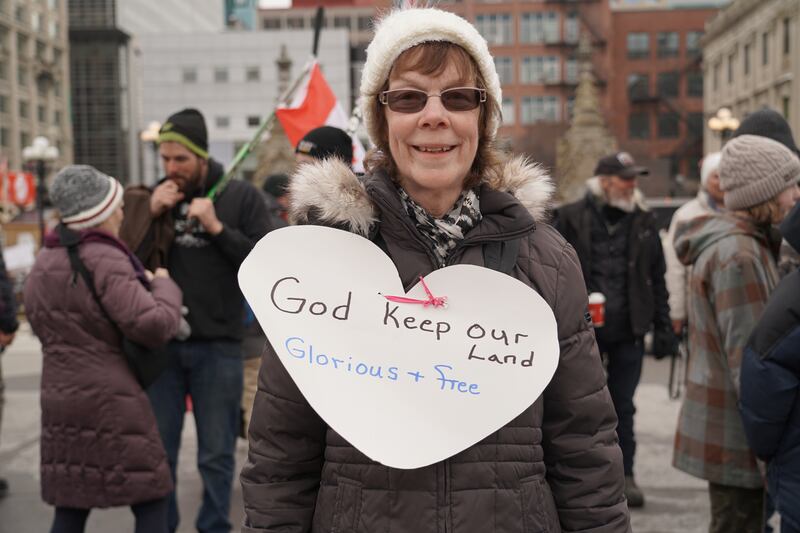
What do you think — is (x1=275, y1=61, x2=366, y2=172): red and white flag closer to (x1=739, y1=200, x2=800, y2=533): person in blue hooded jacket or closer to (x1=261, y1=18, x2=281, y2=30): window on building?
(x1=739, y1=200, x2=800, y2=533): person in blue hooded jacket

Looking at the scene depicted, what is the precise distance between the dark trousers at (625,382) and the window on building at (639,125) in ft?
230

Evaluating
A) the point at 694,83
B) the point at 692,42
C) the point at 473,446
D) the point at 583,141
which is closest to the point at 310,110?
the point at 473,446

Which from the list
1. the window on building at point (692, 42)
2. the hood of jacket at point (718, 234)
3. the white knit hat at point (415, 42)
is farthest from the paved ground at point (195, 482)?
the window on building at point (692, 42)

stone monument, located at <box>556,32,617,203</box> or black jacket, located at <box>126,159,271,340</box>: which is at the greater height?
stone monument, located at <box>556,32,617,203</box>

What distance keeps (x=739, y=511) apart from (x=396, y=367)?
2295mm

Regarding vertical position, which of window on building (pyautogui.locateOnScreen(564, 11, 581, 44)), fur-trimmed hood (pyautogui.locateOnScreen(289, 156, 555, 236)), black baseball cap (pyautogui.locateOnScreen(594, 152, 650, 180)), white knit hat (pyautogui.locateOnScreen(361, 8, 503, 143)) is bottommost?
fur-trimmed hood (pyautogui.locateOnScreen(289, 156, 555, 236))

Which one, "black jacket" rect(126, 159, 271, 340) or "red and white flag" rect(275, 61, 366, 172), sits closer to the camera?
"black jacket" rect(126, 159, 271, 340)

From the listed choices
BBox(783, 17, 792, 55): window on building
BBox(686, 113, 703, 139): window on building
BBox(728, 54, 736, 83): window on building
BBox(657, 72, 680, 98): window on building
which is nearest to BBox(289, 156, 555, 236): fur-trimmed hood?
BBox(783, 17, 792, 55): window on building

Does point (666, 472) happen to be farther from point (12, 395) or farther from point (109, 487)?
point (12, 395)

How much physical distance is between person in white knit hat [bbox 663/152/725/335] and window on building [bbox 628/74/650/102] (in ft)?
225

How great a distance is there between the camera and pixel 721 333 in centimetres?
334

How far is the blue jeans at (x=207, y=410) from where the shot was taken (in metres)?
3.96

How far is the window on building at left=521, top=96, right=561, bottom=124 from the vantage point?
256 ft

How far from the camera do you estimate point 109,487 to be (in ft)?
11.2
